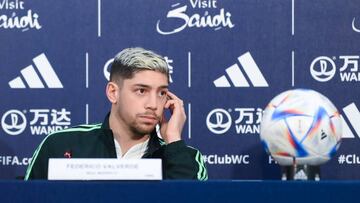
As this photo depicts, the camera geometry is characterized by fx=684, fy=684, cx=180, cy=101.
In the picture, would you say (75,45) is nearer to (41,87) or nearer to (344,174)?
(41,87)

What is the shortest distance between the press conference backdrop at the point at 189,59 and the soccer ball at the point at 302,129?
0.50 meters

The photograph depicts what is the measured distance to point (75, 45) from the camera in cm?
263

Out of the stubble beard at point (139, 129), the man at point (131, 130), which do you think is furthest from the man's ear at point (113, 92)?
the stubble beard at point (139, 129)

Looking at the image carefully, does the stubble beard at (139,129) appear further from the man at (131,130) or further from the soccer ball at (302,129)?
the soccer ball at (302,129)

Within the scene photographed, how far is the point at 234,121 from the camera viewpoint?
2615 millimetres

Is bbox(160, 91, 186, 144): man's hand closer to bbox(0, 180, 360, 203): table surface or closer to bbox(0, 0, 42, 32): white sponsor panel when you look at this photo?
bbox(0, 0, 42, 32): white sponsor panel

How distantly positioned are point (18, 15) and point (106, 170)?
4.72 feet

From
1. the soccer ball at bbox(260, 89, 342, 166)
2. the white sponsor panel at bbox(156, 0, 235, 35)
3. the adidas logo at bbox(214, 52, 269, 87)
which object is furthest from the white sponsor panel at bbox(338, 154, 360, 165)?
the white sponsor panel at bbox(156, 0, 235, 35)

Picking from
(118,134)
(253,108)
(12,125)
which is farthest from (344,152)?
(12,125)

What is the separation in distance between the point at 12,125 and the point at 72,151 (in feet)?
1.82

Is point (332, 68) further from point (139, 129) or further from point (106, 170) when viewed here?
point (106, 170)

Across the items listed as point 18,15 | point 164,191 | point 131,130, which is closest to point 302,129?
point 131,130

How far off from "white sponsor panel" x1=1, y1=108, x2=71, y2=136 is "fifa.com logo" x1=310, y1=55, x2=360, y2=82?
0.96m

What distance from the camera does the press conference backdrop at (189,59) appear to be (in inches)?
102
